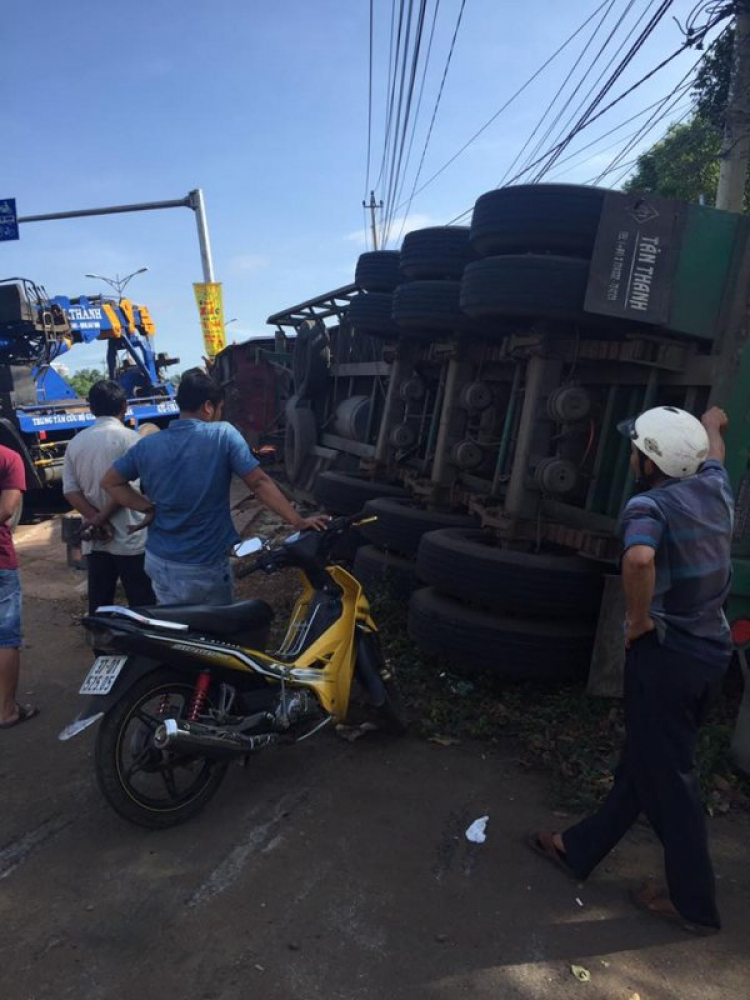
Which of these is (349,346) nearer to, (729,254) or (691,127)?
(729,254)

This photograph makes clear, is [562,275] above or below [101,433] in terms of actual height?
above

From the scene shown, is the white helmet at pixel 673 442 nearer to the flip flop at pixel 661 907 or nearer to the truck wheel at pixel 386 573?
the flip flop at pixel 661 907

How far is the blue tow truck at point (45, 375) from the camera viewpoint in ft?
37.3

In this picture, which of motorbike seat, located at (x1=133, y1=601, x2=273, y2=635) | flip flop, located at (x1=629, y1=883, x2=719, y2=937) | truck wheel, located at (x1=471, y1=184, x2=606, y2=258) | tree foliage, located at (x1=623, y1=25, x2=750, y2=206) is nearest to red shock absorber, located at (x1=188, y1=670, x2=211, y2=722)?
motorbike seat, located at (x1=133, y1=601, x2=273, y2=635)

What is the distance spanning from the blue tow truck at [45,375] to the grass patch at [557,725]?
28.1ft

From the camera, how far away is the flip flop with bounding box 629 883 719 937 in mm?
2590

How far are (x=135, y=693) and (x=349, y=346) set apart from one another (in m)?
6.76

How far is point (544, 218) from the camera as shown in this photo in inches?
170

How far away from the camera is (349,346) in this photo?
366 inches

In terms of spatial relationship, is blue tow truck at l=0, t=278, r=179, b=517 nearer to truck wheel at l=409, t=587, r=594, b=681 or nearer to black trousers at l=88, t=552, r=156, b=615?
black trousers at l=88, t=552, r=156, b=615

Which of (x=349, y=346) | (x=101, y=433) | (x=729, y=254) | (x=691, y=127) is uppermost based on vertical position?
(x=691, y=127)

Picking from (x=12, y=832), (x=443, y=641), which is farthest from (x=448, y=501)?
(x=12, y=832)

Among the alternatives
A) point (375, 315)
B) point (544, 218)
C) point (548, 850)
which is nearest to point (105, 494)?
point (544, 218)

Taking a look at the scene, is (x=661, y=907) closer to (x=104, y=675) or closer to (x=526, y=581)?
(x=526, y=581)
